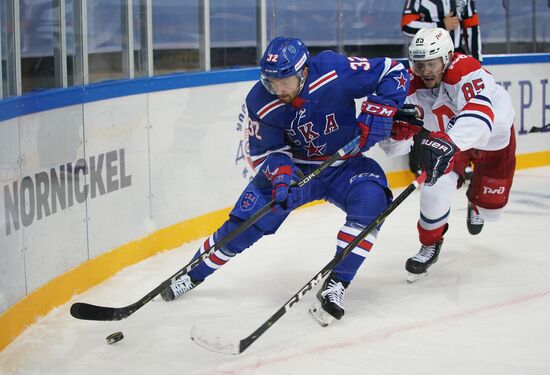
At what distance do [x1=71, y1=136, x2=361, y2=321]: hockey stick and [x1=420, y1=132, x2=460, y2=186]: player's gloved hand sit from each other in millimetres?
243

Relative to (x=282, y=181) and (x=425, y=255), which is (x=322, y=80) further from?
(x=425, y=255)

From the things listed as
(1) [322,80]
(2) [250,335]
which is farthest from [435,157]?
(2) [250,335]

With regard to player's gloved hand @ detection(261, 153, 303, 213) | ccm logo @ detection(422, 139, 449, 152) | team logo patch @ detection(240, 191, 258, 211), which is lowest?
team logo patch @ detection(240, 191, 258, 211)

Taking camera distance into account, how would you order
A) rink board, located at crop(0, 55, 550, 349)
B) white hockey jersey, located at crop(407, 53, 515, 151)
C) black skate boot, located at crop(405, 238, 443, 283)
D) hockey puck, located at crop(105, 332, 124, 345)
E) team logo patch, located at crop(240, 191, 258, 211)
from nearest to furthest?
hockey puck, located at crop(105, 332, 124, 345), rink board, located at crop(0, 55, 550, 349), team logo patch, located at crop(240, 191, 258, 211), white hockey jersey, located at crop(407, 53, 515, 151), black skate boot, located at crop(405, 238, 443, 283)

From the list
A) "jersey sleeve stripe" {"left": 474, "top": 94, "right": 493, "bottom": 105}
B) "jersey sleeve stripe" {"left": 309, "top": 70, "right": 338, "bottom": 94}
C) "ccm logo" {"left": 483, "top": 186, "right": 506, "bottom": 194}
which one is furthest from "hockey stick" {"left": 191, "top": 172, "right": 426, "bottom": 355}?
"ccm logo" {"left": 483, "top": 186, "right": 506, "bottom": 194}

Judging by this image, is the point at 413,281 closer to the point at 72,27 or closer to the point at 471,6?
the point at 72,27

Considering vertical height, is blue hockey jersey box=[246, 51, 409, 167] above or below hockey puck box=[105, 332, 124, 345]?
above

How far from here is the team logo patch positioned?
11.8ft

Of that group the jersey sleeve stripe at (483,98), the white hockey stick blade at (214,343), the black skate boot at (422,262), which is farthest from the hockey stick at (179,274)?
the black skate boot at (422,262)

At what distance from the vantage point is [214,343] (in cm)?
299

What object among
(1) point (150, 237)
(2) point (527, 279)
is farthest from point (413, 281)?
(1) point (150, 237)

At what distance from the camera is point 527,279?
4004mm

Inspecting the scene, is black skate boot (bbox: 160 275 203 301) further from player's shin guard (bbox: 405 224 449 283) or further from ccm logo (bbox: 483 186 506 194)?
ccm logo (bbox: 483 186 506 194)

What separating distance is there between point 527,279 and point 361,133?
3.37ft
